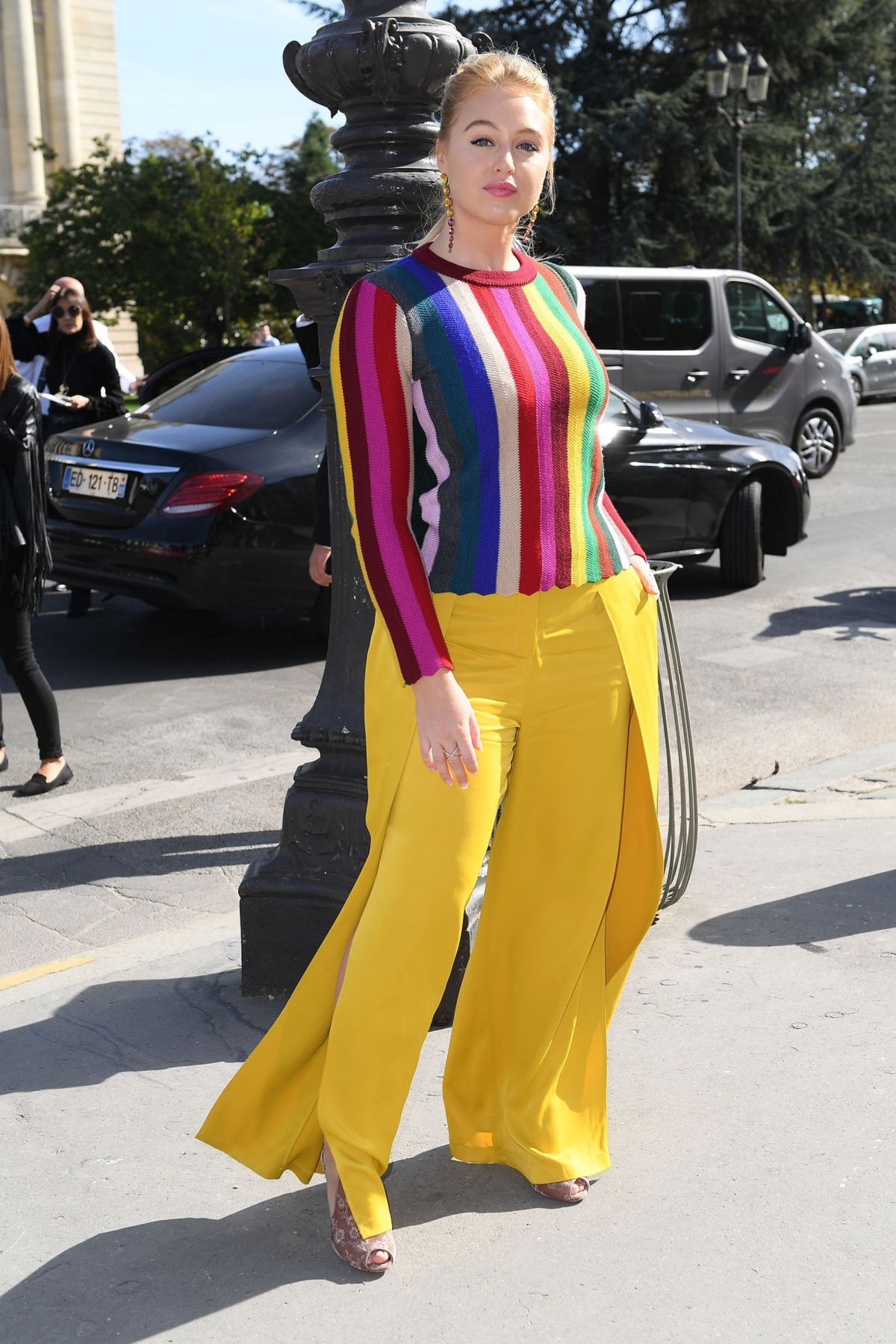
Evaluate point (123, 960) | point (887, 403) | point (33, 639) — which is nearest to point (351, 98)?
point (123, 960)

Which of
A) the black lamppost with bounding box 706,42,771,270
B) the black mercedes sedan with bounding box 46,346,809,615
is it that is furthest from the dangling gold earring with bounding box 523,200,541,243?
the black lamppost with bounding box 706,42,771,270

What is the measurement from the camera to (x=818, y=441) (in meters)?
14.7

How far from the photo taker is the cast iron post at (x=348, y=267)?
357 cm

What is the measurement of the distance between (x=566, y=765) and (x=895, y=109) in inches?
1358

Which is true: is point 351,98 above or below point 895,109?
below

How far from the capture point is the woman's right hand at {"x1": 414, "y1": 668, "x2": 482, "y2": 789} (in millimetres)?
2363

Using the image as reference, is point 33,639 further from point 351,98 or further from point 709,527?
point 351,98

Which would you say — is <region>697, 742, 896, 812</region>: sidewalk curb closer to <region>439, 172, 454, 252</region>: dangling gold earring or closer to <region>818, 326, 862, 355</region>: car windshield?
<region>439, 172, 454, 252</region>: dangling gold earring

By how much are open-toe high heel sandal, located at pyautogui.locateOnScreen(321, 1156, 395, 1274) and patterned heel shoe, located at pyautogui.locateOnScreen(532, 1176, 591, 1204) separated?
32 centimetres

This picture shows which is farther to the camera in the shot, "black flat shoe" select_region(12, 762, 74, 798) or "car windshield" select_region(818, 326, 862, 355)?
"car windshield" select_region(818, 326, 862, 355)

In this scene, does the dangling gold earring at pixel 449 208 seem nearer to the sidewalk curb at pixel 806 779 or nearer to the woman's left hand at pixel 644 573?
the woman's left hand at pixel 644 573

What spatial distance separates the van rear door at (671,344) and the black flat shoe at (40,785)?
8.45 meters

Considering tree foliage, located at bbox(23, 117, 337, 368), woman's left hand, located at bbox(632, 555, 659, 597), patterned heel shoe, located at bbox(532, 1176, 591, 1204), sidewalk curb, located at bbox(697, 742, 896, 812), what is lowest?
sidewalk curb, located at bbox(697, 742, 896, 812)

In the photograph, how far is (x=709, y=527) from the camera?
927cm
